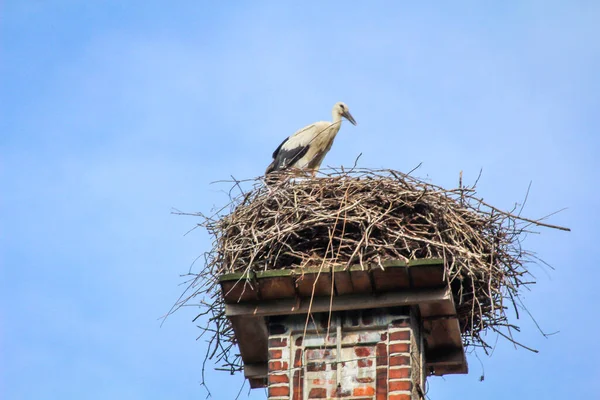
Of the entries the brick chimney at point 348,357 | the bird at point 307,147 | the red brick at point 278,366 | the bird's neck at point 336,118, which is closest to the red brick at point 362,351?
the brick chimney at point 348,357

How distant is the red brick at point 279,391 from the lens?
7.74 meters

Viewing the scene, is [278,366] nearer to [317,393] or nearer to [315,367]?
[315,367]

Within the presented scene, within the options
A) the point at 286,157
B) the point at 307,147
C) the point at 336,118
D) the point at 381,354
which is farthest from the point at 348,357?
the point at 336,118

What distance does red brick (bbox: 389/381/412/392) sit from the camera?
24.5ft

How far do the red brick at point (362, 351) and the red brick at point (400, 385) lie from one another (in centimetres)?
33

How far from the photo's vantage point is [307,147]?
12812mm

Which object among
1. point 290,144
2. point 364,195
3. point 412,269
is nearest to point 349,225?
point 364,195

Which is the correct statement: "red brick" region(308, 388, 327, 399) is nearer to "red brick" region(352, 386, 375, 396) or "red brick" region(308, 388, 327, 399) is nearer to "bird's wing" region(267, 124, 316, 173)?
"red brick" region(352, 386, 375, 396)

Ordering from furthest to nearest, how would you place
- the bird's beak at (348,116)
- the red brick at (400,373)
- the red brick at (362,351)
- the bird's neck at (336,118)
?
the bird's beak at (348,116) < the bird's neck at (336,118) < the red brick at (362,351) < the red brick at (400,373)

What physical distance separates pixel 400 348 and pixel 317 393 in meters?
0.68

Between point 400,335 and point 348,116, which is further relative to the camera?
point 348,116

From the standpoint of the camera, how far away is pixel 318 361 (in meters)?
7.84

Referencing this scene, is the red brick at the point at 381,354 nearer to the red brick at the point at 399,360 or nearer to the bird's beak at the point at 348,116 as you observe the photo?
the red brick at the point at 399,360

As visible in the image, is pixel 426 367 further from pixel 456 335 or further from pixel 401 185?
pixel 401 185
